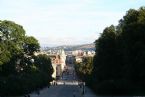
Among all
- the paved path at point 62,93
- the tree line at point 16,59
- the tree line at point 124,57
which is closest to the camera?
the tree line at point 124,57

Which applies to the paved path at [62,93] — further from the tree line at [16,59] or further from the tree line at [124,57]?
the tree line at [124,57]

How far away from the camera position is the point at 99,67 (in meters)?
94.2

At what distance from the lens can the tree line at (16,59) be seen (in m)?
91.4

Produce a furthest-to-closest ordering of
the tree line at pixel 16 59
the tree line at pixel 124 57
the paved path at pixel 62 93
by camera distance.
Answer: the paved path at pixel 62 93 < the tree line at pixel 16 59 < the tree line at pixel 124 57

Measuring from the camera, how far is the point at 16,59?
10175cm

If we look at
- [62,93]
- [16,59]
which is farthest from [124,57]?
[62,93]

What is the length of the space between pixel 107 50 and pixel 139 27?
24.0 metres

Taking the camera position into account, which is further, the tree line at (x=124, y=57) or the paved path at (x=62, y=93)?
the paved path at (x=62, y=93)

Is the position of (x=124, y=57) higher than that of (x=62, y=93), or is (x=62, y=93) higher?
(x=124, y=57)

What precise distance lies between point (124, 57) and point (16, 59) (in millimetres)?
32532

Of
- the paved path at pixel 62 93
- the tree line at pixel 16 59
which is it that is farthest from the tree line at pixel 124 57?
the tree line at pixel 16 59

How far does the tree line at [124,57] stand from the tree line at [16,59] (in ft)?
43.5

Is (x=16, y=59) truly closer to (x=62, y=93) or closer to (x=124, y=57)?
(x=62, y=93)

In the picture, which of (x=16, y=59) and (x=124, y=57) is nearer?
(x=124, y=57)
